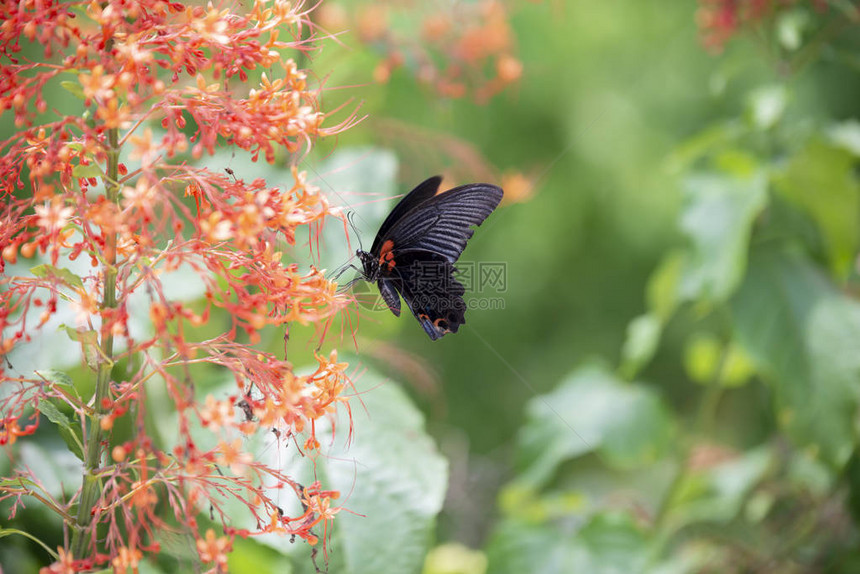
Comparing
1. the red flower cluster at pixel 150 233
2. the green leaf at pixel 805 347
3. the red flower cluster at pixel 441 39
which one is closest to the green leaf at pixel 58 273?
the red flower cluster at pixel 150 233

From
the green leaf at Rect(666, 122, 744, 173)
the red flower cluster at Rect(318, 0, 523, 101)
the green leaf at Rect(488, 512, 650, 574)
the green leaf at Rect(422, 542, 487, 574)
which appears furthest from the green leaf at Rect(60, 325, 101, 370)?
the green leaf at Rect(666, 122, 744, 173)

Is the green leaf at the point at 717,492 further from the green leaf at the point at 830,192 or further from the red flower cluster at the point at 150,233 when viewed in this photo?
the red flower cluster at the point at 150,233

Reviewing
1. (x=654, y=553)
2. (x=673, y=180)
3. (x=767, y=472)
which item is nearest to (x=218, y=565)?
(x=654, y=553)

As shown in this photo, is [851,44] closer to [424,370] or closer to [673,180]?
[673,180]

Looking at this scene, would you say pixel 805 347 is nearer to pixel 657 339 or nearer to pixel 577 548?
pixel 657 339

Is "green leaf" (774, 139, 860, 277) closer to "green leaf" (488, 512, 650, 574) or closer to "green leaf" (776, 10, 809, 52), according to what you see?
"green leaf" (776, 10, 809, 52)

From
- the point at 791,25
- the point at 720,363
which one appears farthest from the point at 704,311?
the point at 791,25
